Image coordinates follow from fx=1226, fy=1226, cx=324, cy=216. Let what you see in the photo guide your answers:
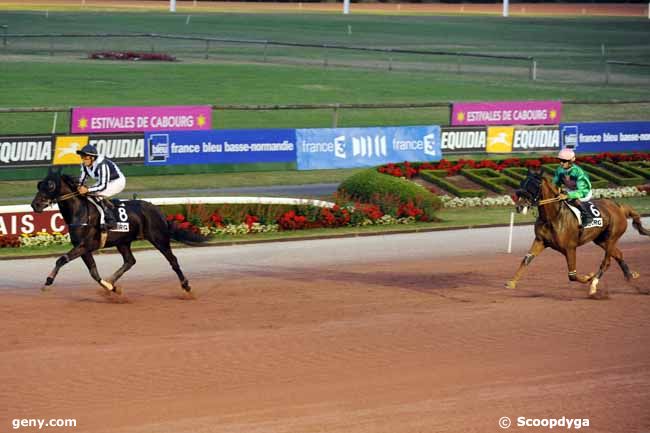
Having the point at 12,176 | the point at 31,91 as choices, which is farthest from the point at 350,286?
the point at 31,91

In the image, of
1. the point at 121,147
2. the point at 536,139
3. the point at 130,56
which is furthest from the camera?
the point at 130,56

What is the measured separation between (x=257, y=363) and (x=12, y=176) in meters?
14.8

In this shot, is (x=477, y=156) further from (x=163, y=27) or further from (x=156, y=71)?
(x=163, y=27)

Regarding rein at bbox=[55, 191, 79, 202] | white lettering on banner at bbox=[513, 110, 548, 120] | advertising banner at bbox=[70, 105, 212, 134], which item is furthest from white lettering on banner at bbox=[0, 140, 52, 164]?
white lettering on banner at bbox=[513, 110, 548, 120]

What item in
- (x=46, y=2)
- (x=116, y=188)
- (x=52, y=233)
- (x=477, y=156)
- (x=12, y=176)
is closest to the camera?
(x=116, y=188)

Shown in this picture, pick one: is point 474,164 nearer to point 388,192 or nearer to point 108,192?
point 388,192

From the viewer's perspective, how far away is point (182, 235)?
17.9 meters

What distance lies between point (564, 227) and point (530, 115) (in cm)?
1763

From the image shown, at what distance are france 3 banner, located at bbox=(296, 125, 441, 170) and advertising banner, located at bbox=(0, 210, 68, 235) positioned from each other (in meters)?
9.89

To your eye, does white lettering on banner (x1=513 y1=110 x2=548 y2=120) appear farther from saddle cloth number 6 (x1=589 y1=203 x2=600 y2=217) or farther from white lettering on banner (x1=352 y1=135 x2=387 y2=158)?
saddle cloth number 6 (x1=589 y1=203 x2=600 y2=217)

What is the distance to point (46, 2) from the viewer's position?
8638cm

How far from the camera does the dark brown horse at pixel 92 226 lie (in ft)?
54.1

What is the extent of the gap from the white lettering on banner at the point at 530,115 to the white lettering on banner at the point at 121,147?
11.6 m

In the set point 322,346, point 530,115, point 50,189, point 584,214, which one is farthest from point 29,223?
point 530,115
